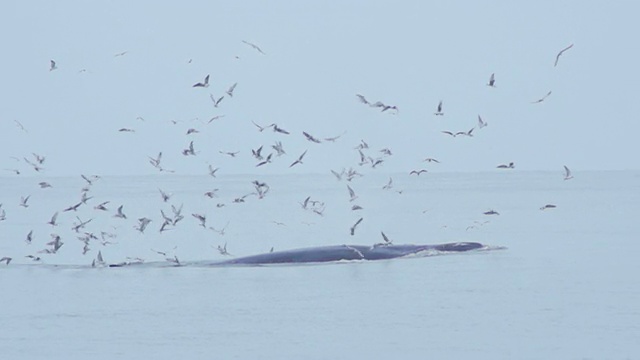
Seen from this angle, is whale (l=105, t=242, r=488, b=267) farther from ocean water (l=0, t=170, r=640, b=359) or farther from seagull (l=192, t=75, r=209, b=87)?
seagull (l=192, t=75, r=209, b=87)

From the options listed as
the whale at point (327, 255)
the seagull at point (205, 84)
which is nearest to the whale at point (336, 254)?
the whale at point (327, 255)

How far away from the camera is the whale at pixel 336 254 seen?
41.4 meters

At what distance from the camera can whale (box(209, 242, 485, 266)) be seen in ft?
136

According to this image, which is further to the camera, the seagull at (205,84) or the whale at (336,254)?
the whale at (336,254)

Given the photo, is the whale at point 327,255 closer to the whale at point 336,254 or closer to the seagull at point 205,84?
the whale at point 336,254

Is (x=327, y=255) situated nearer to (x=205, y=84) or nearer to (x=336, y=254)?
(x=336, y=254)

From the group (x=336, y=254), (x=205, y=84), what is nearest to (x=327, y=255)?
(x=336, y=254)

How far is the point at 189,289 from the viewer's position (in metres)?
34.1

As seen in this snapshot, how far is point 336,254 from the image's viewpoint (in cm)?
4250

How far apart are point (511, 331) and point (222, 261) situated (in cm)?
1674

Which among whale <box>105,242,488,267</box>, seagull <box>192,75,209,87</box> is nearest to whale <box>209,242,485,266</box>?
whale <box>105,242,488,267</box>

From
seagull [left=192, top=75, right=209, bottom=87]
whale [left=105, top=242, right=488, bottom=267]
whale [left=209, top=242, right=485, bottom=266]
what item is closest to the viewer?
seagull [left=192, top=75, right=209, bottom=87]

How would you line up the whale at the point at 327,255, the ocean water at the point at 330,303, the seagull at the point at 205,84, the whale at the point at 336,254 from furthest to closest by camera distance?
the whale at the point at 336,254 → the whale at the point at 327,255 → the seagull at the point at 205,84 → the ocean water at the point at 330,303

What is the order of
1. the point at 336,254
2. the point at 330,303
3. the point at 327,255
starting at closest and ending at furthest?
the point at 330,303, the point at 327,255, the point at 336,254
